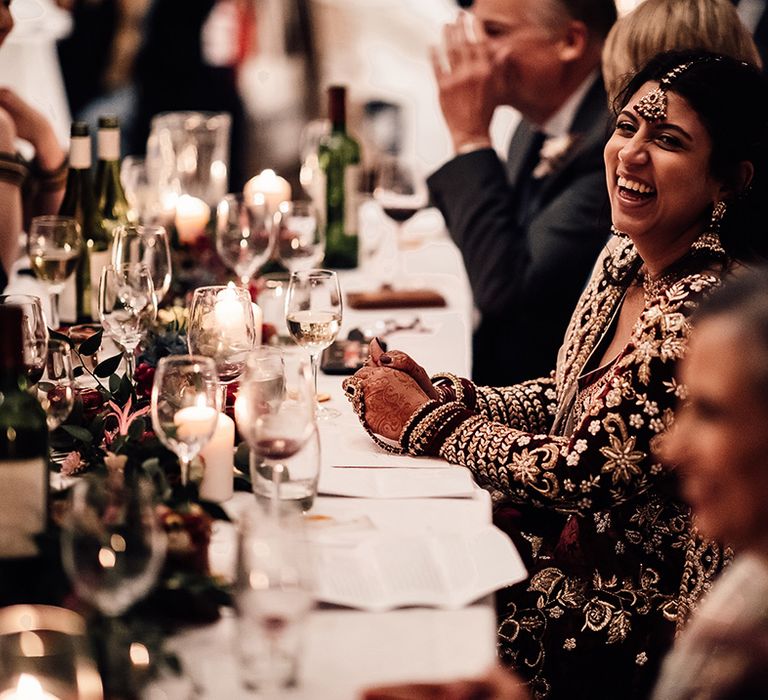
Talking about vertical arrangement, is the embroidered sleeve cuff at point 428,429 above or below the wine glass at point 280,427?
below

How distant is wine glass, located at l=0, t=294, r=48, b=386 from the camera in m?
1.61

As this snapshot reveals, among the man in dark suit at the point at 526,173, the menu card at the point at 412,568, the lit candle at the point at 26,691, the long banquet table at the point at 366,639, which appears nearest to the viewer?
the lit candle at the point at 26,691

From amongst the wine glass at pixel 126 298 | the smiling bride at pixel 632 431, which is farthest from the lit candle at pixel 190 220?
the smiling bride at pixel 632 431

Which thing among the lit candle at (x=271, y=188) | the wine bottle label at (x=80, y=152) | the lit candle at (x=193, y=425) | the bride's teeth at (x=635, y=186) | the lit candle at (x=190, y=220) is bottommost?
the lit candle at (x=190, y=220)

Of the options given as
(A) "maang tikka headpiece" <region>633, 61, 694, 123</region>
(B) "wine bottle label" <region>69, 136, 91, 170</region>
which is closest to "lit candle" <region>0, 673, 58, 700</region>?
(A) "maang tikka headpiece" <region>633, 61, 694, 123</region>

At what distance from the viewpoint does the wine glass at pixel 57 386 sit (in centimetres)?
149

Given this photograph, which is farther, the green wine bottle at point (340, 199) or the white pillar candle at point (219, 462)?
the green wine bottle at point (340, 199)

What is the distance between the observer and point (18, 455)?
1.16 m

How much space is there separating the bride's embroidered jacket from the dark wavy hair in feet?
0.29

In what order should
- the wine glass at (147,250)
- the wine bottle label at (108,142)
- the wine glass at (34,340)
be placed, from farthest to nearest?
the wine bottle label at (108,142)
the wine glass at (147,250)
the wine glass at (34,340)

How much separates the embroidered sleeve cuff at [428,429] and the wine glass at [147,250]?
0.57 m

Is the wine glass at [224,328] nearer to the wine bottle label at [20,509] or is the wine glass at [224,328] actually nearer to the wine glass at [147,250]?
the wine glass at [147,250]

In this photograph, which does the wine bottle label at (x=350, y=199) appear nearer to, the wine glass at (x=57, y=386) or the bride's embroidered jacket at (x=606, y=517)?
the bride's embroidered jacket at (x=606, y=517)

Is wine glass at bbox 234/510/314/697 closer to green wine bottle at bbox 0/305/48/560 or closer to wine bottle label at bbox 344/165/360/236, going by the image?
green wine bottle at bbox 0/305/48/560
